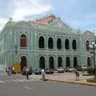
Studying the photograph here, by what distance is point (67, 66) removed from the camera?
8606 cm

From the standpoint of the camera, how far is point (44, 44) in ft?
269

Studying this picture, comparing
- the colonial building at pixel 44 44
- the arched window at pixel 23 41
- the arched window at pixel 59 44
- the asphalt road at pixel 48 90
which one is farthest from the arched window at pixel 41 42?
the asphalt road at pixel 48 90

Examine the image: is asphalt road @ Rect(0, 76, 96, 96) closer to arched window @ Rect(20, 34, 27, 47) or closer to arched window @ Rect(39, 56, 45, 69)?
arched window @ Rect(20, 34, 27, 47)

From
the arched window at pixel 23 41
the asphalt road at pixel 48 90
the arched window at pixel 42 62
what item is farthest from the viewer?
the arched window at pixel 42 62

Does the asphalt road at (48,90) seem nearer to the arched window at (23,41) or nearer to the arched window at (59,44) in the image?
the arched window at (23,41)

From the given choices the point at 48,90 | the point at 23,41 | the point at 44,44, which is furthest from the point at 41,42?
the point at 48,90

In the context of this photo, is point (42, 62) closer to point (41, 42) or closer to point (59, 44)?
point (41, 42)

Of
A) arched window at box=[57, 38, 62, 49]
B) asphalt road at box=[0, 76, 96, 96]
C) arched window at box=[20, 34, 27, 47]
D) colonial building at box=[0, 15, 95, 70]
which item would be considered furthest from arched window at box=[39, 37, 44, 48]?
asphalt road at box=[0, 76, 96, 96]

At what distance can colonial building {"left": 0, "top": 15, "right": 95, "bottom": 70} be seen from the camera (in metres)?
77.8

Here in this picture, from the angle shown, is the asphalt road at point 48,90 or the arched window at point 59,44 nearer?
the asphalt road at point 48,90

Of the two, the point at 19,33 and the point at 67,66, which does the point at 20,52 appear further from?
the point at 67,66

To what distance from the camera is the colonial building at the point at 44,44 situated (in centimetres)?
7775

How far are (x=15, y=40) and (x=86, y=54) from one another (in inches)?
837

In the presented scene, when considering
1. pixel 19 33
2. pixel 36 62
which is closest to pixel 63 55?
pixel 36 62
